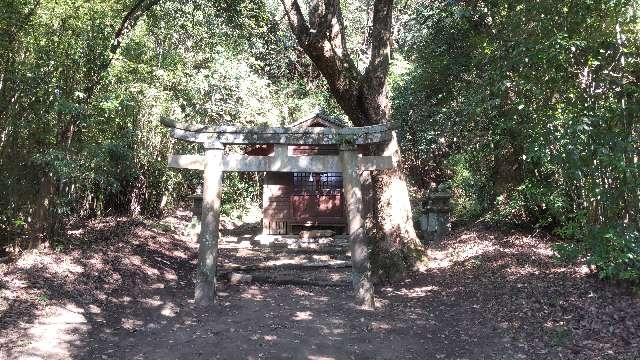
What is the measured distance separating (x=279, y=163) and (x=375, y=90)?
274cm

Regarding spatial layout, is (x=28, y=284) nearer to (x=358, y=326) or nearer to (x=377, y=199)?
(x=358, y=326)

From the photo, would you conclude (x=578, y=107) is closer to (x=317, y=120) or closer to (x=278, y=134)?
(x=278, y=134)

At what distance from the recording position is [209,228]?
8750mm

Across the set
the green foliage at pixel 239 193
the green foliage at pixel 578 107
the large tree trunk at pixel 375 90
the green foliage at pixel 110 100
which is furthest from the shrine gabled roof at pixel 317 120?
the green foliage at pixel 578 107

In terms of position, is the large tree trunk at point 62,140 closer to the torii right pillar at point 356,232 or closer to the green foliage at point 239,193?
the torii right pillar at point 356,232

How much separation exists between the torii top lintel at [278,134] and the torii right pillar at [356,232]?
236 millimetres

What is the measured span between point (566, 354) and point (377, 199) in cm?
548

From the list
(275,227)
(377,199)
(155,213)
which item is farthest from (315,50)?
(155,213)

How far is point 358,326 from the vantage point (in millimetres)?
7559

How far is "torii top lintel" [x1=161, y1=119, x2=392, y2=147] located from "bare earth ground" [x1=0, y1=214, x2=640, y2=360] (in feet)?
9.38

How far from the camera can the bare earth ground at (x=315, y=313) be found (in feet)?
20.8

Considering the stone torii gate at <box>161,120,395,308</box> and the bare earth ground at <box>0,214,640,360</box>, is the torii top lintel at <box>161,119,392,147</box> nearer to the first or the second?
the stone torii gate at <box>161,120,395,308</box>

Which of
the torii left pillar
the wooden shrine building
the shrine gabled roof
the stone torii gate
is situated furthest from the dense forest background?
the shrine gabled roof

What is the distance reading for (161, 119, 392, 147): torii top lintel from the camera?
8.77m
